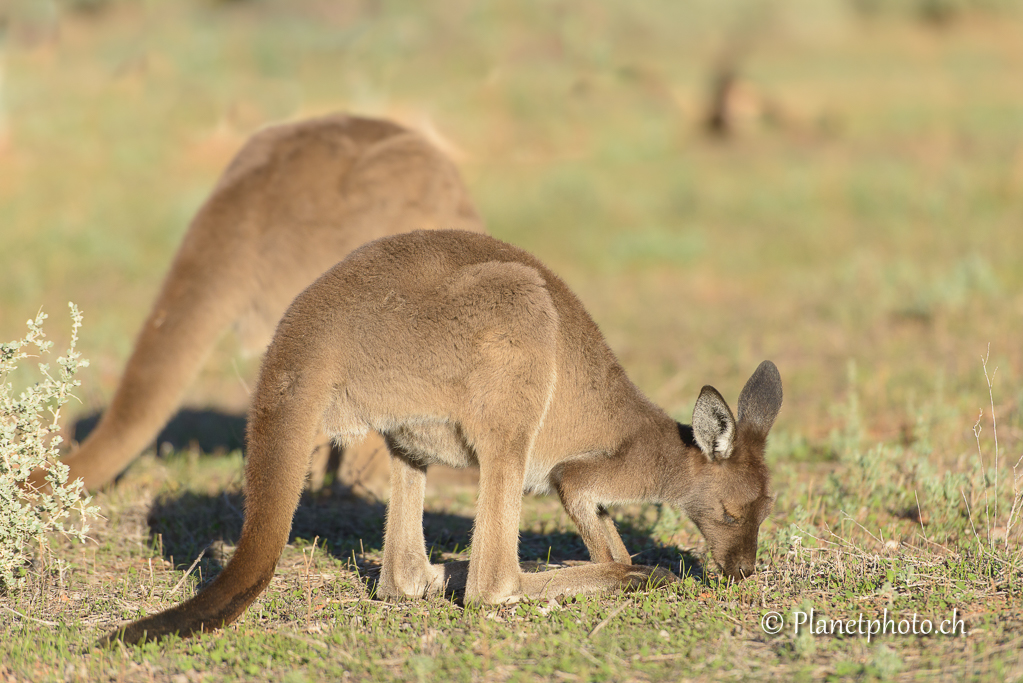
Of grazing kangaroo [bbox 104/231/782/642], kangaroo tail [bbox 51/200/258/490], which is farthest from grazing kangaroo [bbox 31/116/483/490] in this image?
grazing kangaroo [bbox 104/231/782/642]

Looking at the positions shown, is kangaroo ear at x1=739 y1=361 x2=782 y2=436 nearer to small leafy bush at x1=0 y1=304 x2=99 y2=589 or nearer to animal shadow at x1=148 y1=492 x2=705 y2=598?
animal shadow at x1=148 y1=492 x2=705 y2=598

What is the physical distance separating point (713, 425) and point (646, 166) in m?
13.6

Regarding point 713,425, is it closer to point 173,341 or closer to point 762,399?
point 762,399

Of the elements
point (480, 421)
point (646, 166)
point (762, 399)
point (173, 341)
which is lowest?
point (480, 421)

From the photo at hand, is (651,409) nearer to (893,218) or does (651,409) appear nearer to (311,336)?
(311,336)

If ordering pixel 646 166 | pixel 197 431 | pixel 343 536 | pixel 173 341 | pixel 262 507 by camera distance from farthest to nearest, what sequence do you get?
pixel 646 166 < pixel 197 431 < pixel 343 536 < pixel 173 341 < pixel 262 507

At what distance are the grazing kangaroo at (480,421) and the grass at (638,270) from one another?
199 mm

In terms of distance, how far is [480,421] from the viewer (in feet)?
11.3

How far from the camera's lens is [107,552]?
14.3 feet

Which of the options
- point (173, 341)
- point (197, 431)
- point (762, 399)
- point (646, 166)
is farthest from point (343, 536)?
point (646, 166)

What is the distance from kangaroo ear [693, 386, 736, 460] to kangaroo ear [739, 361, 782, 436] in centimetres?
10

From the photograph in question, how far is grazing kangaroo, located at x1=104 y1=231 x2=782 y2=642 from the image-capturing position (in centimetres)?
335

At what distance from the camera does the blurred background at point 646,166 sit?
7559 millimetres

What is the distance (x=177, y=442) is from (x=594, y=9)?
11631 mm
